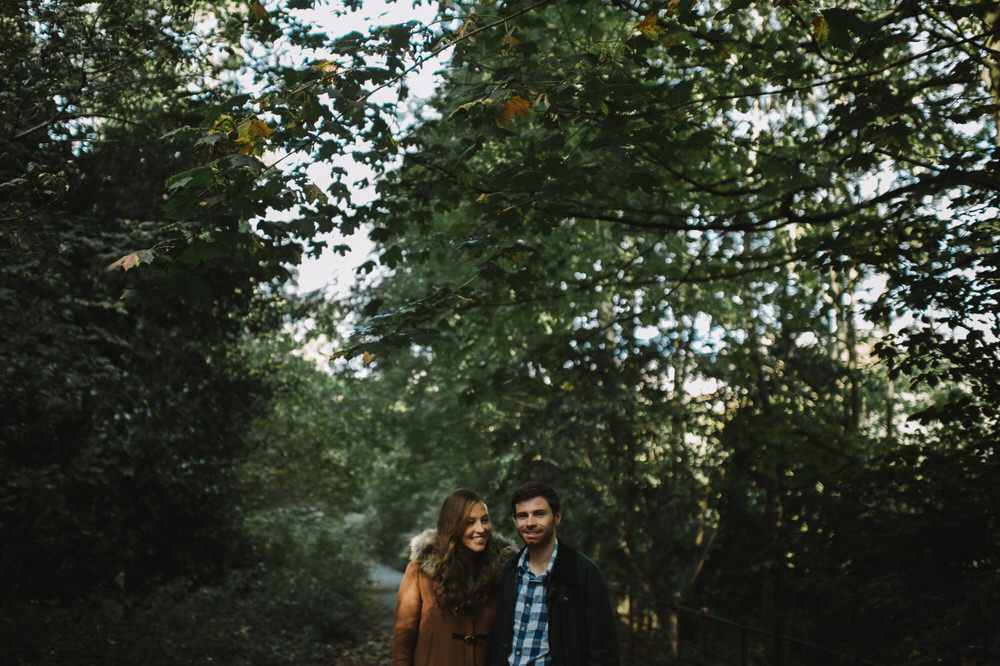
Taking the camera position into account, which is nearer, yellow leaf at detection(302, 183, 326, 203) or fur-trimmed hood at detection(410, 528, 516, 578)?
fur-trimmed hood at detection(410, 528, 516, 578)

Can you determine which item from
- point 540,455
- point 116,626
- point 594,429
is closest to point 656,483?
point 594,429

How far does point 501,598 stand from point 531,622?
0.19 metres

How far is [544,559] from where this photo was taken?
316 cm

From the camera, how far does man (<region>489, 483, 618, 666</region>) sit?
3020mm

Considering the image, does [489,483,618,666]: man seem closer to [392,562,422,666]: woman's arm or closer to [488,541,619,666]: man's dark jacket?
[488,541,619,666]: man's dark jacket

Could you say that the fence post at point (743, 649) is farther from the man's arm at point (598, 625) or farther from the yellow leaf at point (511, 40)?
the yellow leaf at point (511, 40)

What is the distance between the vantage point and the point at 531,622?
10.2ft

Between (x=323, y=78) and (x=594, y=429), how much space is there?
7.54 m

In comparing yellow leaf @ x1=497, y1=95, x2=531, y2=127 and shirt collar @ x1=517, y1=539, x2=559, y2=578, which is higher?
yellow leaf @ x1=497, y1=95, x2=531, y2=127

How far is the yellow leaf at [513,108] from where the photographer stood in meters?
4.16

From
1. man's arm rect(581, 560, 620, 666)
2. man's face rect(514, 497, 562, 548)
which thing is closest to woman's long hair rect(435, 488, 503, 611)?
man's face rect(514, 497, 562, 548)

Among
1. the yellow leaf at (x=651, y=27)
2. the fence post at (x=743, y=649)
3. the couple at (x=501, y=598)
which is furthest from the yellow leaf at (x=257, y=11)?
the fence post at (x=743, y=649)

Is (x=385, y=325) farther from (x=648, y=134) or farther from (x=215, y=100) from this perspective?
(x=215, y=100)

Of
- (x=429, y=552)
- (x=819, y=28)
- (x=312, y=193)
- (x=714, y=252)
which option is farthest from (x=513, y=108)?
(x=714, y=252)
